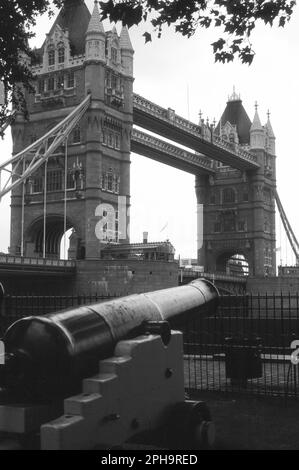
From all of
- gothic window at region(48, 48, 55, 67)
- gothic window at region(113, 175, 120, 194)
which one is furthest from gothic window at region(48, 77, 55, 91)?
gothic window at region(113, 175, 120, 194)

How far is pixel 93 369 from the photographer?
5137mm

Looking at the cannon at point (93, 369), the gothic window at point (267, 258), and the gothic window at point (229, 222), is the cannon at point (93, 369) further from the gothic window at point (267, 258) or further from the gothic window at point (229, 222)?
the gothic window at point (229, 222)

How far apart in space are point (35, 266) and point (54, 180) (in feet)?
43.3

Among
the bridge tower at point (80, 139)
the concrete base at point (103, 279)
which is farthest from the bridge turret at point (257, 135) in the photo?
the concrete base at point (103, 279)

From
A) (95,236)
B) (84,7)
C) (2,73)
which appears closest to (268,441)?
(2,73)

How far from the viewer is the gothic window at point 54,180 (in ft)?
151

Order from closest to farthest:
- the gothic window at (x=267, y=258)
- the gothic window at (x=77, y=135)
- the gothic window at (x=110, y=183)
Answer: the gothic window at (x=77, y=135) → the gothic window at (x=110, y=183) → the gothic window at (x=267, y=258)

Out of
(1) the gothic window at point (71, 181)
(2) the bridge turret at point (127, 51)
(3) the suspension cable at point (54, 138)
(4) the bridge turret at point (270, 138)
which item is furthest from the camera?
(4) the bridge turret at point (270, 138)

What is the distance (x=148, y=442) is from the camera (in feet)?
19.1

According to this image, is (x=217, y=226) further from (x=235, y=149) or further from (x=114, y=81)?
(x=114, y=81)

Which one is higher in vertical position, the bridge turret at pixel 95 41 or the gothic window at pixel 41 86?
the bridge turret at pixel 95 41

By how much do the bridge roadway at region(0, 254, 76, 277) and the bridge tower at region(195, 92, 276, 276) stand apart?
37.5 metres

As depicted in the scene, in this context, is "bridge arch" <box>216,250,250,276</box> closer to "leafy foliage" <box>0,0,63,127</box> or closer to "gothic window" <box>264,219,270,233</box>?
"gothic window" <box>264,219,270,233</box>

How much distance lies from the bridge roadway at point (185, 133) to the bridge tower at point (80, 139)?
4.36 m
